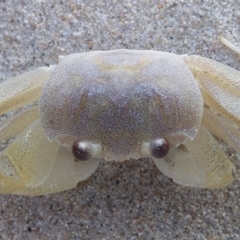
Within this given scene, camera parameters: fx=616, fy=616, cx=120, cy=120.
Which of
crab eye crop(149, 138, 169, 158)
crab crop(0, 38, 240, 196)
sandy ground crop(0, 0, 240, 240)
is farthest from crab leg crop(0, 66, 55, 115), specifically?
crab eye crop(149, 138, 169, 158)

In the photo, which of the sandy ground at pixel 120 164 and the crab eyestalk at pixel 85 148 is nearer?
the crab eyestalk at pixel 85 148

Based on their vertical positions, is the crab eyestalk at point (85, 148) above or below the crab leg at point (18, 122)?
above

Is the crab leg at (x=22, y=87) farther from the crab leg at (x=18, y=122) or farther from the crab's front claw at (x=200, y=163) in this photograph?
the crab's front claw at (x=200, y=163)

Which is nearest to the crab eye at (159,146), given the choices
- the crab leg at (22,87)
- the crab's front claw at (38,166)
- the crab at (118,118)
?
the crab at (118,118)

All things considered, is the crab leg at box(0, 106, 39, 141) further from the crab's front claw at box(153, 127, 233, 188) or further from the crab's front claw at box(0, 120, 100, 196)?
the crab's front claw at box(153, 127, 233, 188)

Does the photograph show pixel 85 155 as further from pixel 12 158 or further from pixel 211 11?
pixel 211 11

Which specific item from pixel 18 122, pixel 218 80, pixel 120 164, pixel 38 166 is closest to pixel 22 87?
pixel 18 122

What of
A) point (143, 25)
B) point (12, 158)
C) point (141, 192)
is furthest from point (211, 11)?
point (12, 158)
